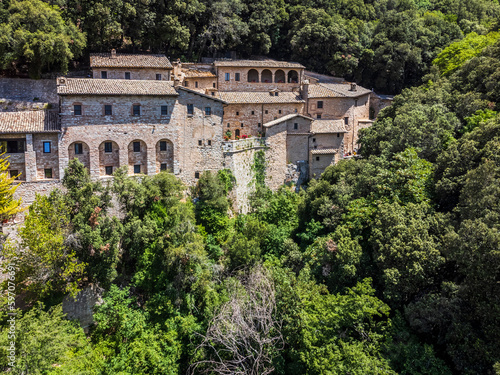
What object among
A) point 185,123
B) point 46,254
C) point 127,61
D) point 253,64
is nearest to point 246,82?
point 253,64

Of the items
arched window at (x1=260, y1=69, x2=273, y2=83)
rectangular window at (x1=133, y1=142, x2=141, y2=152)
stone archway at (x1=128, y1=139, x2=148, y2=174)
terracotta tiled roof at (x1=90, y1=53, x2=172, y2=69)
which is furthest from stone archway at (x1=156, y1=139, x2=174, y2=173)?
arched window at (x1=260, y1=69, x2=273, y2=83)

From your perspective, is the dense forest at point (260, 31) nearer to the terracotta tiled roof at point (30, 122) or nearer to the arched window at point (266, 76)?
the terracotta tiled roof at point (30, 122)

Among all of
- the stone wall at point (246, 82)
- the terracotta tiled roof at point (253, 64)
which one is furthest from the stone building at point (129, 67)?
the terracotta tiled roof at point (253, 64)

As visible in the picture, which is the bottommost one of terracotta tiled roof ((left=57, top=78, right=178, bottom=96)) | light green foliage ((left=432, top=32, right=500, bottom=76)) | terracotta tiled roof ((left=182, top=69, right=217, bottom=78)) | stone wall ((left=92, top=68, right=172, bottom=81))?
terracotta tiled roof ((left=57, top=78, right=178, bottom=96))

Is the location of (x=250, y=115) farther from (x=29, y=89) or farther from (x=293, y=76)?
(x=29, y=89)

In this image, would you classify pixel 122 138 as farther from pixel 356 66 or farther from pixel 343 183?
pixel 356 66

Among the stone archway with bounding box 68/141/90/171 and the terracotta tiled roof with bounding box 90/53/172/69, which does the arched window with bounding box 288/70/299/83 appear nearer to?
the terracotta tiled roof with bounding box 90/53/172/69

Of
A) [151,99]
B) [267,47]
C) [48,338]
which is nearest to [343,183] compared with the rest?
[151,99]
